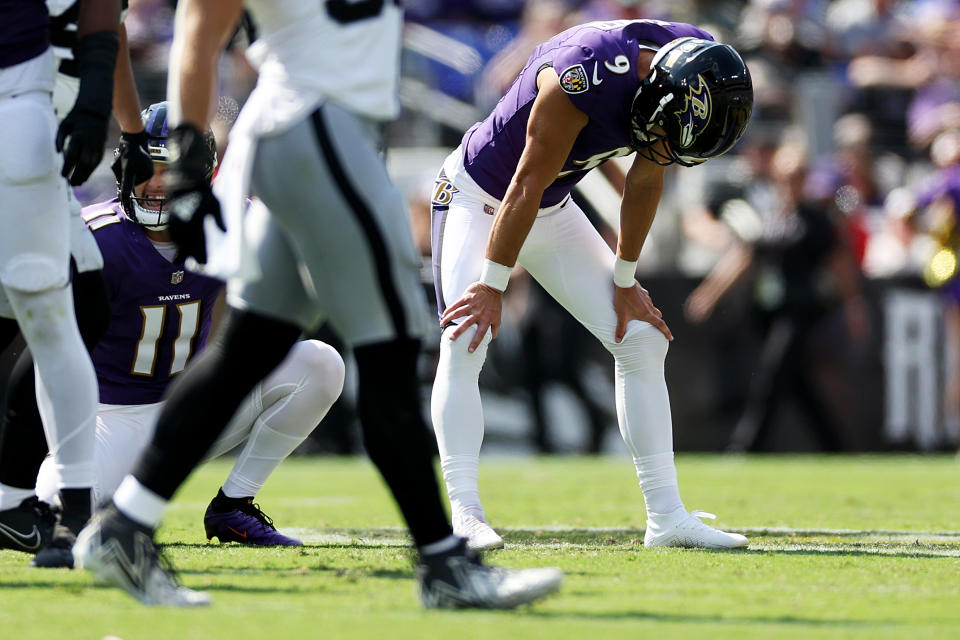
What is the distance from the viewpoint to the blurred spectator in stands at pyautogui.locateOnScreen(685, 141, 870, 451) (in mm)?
11203

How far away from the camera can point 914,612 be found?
10.9 feet

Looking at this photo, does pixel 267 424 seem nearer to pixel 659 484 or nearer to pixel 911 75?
pixel 659 484

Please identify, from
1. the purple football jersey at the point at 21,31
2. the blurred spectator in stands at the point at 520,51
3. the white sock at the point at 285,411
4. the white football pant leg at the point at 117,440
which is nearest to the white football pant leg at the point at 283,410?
the white sock at the point at 285,411

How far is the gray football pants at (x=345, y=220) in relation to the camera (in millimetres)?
3211

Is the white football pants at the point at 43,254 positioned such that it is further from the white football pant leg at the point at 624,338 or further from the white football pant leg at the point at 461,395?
the white football pant leg at the point at 624,338

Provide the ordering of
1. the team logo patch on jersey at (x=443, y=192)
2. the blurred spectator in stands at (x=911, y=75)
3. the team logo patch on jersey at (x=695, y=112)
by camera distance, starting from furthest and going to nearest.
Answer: the blurred spectator in stands at (x=911, y=75) → the team logo patch on jersey at (x=443, y=192) → the team logo patch on jersey at (x=695, y=112)

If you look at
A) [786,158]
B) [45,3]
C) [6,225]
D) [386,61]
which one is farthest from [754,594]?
[786,158]

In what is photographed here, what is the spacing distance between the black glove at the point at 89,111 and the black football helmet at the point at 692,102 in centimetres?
170

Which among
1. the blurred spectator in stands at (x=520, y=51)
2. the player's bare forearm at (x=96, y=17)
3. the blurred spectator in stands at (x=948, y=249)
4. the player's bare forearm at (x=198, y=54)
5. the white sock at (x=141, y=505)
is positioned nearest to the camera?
the player's bare forearm at (x=198, y=54)

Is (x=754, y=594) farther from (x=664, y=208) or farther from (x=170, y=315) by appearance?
(x=664, y=208)

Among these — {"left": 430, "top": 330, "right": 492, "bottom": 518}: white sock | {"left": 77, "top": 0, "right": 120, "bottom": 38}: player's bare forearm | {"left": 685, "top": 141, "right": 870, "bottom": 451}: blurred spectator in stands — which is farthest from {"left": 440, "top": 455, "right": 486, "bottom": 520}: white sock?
{"left": 685, "top": 141, "right": 870, "bottom": 451}: blurred spectator in stands

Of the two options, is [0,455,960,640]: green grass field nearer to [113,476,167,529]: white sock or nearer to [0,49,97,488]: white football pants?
[113,476,167,529]: white sock

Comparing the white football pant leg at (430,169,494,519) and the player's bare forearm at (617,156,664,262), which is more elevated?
the player's bare forearm at (617,156,664,262)

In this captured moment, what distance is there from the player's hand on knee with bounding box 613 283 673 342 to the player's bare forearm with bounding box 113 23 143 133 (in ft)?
5.76
